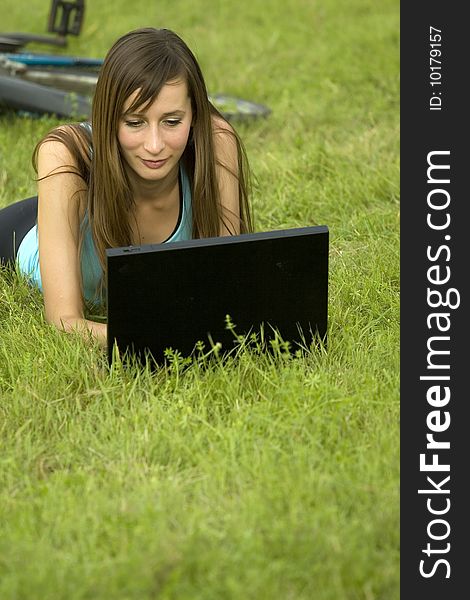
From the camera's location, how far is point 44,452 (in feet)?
8.27

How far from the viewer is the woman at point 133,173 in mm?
2791

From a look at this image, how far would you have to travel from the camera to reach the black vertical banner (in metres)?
2.26

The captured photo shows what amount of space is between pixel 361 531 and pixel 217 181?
134cm

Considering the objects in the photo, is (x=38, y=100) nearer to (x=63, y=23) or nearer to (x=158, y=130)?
(x=63, y=23)

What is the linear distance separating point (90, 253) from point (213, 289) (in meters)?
0.62

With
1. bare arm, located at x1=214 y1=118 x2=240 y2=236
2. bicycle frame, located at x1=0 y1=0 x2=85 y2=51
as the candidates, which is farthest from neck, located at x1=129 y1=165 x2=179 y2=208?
bicycle frame, located at x1=0 y1=0 x2=85 y2=51

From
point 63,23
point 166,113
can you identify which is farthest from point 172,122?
point 63,23

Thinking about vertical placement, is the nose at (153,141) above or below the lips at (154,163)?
above

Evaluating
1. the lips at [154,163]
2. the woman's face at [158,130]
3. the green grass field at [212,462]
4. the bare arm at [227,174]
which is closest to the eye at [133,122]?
the woman's face at [158,130]

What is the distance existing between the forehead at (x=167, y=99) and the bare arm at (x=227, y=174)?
0.31 m

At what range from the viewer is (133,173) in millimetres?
3045

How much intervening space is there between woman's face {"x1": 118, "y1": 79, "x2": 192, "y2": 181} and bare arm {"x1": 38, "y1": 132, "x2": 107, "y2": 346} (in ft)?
0.65

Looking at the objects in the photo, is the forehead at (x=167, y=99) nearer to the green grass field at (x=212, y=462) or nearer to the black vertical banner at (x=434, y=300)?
the green grass field at (x=212, y=462)

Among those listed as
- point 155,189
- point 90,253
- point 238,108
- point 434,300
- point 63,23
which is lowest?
point 434,300
